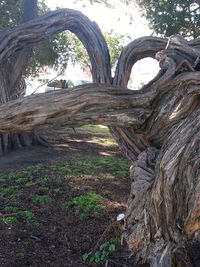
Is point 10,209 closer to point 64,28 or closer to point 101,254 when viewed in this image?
point 101,254

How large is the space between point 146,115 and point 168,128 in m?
0.24

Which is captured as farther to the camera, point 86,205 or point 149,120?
point 86,205

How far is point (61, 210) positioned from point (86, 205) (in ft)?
1.08

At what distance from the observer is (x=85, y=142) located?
453 inches

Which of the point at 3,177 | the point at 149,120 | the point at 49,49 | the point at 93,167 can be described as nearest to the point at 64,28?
the point at 149,120

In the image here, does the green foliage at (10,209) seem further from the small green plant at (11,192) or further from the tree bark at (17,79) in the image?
the tree bark at (17,79)

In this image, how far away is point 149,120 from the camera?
4039 millimetres

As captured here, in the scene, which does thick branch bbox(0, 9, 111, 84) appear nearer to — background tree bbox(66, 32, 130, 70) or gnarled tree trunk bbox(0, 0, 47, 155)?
gnarled tree trunk bbox(0, 0, 47, 155)

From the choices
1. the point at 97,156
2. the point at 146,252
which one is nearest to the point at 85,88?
the point at 146,252

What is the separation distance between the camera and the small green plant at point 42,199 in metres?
5.62

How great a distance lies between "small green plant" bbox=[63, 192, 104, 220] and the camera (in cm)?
522

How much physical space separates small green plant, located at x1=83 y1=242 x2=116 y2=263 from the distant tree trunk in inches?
15.2

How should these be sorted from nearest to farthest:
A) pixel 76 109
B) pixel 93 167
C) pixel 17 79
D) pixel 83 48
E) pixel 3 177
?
pixel 76 109
pixel 3 177
pixel 93 167
pixel 17 79
pixel 83 48

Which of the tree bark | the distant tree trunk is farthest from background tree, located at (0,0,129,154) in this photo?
the distant tree trunk
